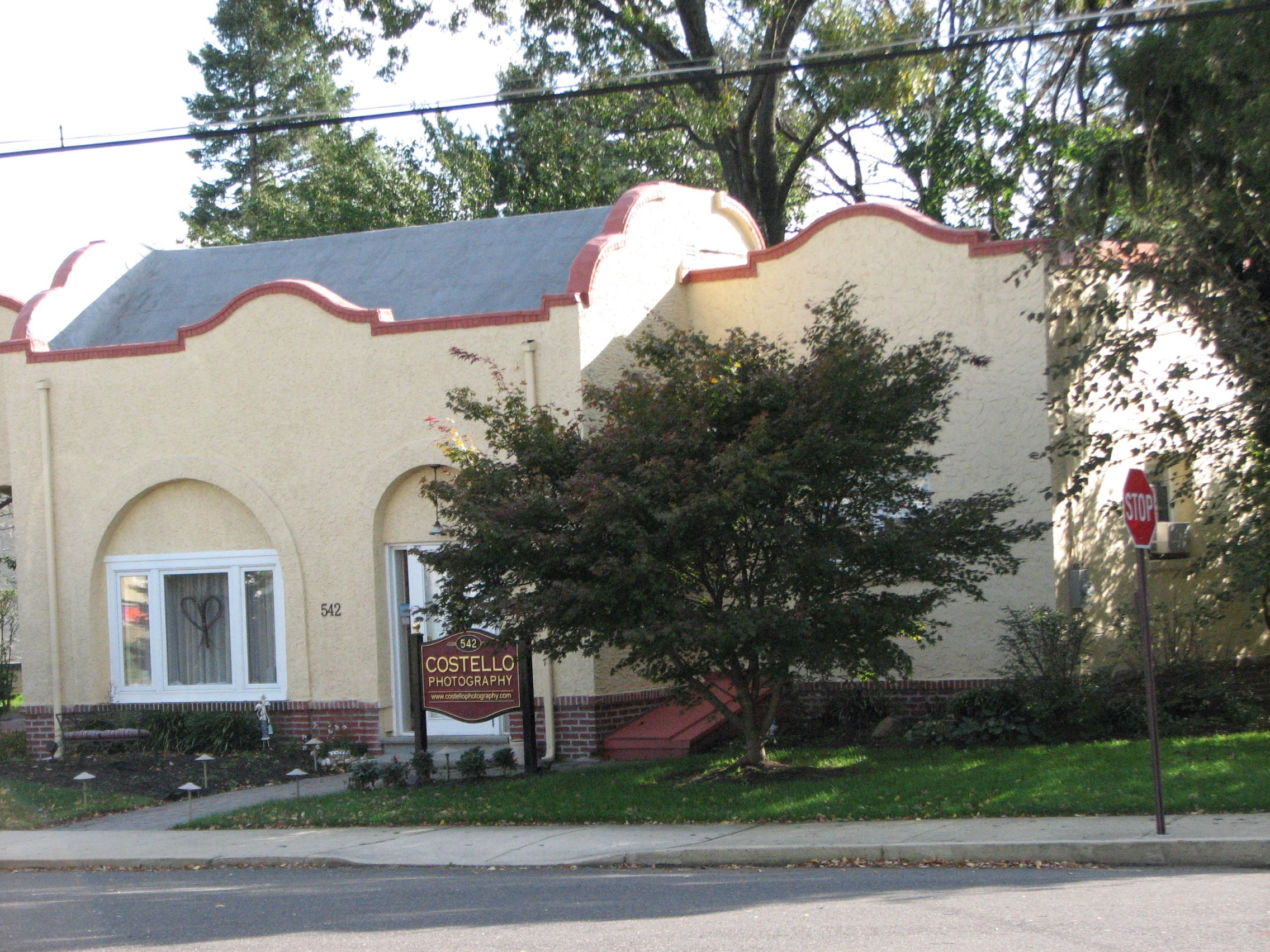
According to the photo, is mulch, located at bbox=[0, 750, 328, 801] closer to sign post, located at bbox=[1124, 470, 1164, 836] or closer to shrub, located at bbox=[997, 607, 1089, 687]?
shrub, located at bbox=[997, 607, 1089, 687]

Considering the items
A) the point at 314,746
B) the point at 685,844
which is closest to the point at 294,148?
the point at 314,746

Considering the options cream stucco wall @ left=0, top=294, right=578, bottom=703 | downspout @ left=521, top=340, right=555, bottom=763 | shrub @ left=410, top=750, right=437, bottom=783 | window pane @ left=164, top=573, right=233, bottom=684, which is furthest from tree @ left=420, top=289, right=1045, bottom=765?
window pane @ left=164, top=573, right=233, bottom=684

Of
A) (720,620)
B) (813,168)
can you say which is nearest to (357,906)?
(720,620)

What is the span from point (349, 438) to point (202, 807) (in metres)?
4.69

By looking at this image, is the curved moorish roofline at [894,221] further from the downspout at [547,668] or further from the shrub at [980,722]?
the shrub at [980,722]

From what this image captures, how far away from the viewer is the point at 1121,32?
55.6 feet

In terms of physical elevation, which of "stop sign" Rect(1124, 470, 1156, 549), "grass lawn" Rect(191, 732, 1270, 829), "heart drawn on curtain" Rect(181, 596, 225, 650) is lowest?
"grass lawn" Rect(191, 732, 1270, 829)

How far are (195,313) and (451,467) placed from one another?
217 inches

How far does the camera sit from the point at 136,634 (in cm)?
1759

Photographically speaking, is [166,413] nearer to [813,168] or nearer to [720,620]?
[720,620]

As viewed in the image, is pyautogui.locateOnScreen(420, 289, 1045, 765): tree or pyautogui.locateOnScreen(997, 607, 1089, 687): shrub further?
pyautogui.locateOnScreen(997, 607, 1089, 687): shrub

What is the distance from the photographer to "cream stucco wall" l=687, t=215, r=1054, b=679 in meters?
15.7

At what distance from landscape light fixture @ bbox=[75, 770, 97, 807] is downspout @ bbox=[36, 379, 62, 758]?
2164 mm

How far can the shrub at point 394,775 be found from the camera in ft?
45.4
